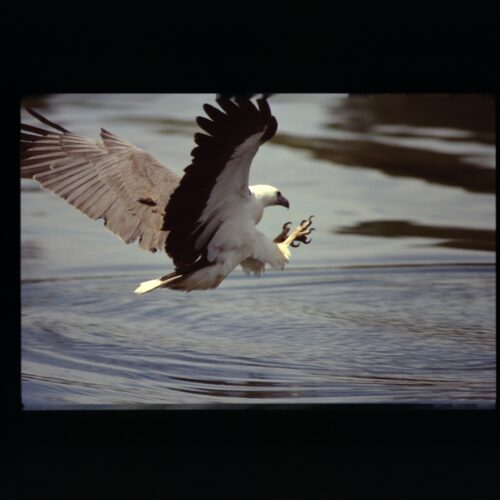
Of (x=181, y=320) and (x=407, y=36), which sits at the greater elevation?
(x=407, y=36)

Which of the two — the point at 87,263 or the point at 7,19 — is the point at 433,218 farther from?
the point at 7,19

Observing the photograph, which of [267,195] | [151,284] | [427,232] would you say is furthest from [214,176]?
[427,232]

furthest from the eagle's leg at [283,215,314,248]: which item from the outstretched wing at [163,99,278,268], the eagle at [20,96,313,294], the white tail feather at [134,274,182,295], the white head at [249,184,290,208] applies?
the white tail feather at [134,274,182,295]

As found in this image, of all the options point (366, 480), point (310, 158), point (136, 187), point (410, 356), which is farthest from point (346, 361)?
point (136, 187)

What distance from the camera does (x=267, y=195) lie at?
358cm

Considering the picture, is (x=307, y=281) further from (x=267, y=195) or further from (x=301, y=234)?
(x=267, y=195)

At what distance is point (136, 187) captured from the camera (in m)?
3.62

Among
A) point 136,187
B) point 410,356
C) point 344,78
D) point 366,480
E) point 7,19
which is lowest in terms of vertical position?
point 366,480

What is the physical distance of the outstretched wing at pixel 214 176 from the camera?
323cm

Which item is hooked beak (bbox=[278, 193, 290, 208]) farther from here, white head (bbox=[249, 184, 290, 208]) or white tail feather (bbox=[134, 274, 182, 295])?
white tail feather (bbox=[134, 274, 182, 295])

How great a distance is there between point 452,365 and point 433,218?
563mm

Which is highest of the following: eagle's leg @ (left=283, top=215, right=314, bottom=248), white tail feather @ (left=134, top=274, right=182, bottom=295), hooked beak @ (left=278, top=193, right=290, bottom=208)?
hooked beak @ (left=278, top=193, right=290, bottom=208)

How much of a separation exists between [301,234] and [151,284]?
0.60 metres

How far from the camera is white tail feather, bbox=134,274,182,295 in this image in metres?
3.59
